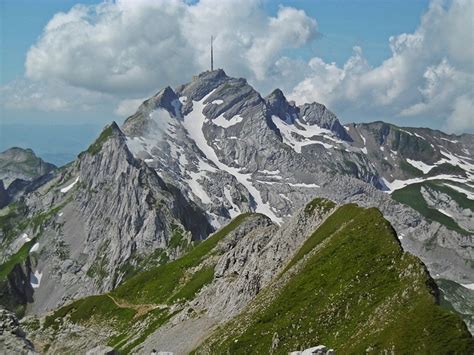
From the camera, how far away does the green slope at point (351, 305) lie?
68.6m

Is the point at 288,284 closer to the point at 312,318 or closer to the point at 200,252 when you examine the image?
the point at 312,318

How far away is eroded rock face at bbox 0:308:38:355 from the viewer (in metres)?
42.8

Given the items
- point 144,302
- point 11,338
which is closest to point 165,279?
point 144,302

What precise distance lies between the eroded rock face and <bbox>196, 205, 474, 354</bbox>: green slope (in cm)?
4066

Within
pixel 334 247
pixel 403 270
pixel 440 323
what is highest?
pixel 334 247

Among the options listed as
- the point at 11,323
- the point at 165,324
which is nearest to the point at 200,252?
the point at 165,324

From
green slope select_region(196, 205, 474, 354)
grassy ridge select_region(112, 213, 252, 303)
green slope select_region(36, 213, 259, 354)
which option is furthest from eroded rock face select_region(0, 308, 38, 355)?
grassy ridge select_region(112, 213, 252, 303)

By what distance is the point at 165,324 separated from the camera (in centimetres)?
13212

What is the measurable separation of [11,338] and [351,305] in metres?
52.0

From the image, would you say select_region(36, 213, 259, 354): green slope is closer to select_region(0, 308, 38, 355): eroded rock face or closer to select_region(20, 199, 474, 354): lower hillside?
select_region(20, 199, 474, 354): lower hillside

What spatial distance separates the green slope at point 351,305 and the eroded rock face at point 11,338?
40.7 metres

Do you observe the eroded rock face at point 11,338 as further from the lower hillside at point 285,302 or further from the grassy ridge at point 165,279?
the grassy ridge at point 165,279

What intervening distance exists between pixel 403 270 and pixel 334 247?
20711mm

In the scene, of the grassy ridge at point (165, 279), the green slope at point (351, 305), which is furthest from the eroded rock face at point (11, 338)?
the grassy ridge at point (165, 279)
